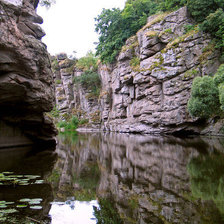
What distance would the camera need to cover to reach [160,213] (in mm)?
3691

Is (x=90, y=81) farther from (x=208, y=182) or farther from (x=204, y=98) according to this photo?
(x=208, y=182)

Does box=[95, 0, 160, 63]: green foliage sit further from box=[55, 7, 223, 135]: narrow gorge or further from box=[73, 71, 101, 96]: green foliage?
box=[73, 71, 101, 96]: green foliage

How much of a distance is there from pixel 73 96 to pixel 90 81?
11107mm

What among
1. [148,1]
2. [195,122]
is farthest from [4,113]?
[148,1]

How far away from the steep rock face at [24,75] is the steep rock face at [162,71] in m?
19.2

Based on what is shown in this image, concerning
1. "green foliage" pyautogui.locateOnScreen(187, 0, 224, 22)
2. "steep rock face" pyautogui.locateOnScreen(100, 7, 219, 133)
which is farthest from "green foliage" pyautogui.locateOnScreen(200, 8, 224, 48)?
"green foliage" pyautogui.locateOnScreen(187, 0, 224, 22)

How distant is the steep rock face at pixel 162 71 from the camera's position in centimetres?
2953

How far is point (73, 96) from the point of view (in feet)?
231

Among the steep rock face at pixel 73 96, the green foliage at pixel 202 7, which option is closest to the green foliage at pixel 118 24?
the green foliage at pixel 202 7

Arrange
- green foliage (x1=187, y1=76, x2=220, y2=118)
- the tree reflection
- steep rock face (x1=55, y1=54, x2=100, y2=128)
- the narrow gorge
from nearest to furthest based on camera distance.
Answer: the tree reflection, green foliage (x1=187, y1=76, x2=220, y2=118), the narrow gorge, steep rock face (x1=55, y1=54, x2=100, y2=128)

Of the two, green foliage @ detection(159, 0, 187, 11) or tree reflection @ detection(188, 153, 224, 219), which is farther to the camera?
green foliage @ detection(159, 0, 187, 11)

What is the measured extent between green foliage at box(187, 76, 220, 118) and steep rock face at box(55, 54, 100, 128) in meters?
35.9

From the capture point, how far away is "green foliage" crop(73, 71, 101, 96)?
62000 millimetres

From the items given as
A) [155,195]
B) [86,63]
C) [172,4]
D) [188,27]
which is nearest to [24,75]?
[155,195]
